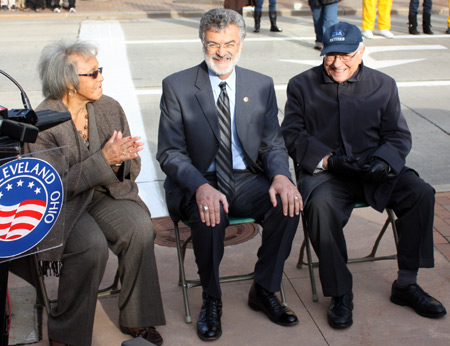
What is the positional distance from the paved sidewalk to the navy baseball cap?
1286 cm

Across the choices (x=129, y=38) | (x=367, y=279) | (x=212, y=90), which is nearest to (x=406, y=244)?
(x=367, y=279)

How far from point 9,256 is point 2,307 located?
11.6 inches

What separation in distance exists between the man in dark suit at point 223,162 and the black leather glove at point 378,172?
1.47 feet

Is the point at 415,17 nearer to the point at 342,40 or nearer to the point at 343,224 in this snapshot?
the point at 342,40

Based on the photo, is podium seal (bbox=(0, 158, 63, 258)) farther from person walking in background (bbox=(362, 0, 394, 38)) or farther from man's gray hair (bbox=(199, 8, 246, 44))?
person walking in background (bbox=(362, 0, 394, 38))

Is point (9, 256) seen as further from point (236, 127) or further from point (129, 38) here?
point (129, 38)

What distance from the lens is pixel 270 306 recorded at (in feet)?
11.5

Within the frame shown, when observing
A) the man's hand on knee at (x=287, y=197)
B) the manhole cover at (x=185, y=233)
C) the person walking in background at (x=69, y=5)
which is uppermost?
the person walking in background at (x=69, y=5)

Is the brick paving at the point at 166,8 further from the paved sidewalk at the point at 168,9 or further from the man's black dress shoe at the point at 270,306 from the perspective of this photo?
the man's black dress shoe at the point at 270,306

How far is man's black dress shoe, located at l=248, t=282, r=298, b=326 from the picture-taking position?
11.3ft

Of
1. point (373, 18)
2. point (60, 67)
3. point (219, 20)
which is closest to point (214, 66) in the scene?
point (219, 20)

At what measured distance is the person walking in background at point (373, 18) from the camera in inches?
481

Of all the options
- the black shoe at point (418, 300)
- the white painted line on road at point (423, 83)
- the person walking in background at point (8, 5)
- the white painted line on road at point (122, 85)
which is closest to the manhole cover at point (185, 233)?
the white painted line on road at point (122, 85)

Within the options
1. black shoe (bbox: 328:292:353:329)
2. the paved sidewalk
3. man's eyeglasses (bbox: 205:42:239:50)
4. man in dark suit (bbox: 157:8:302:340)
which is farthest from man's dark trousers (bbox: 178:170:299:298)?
the paved sidewalk
